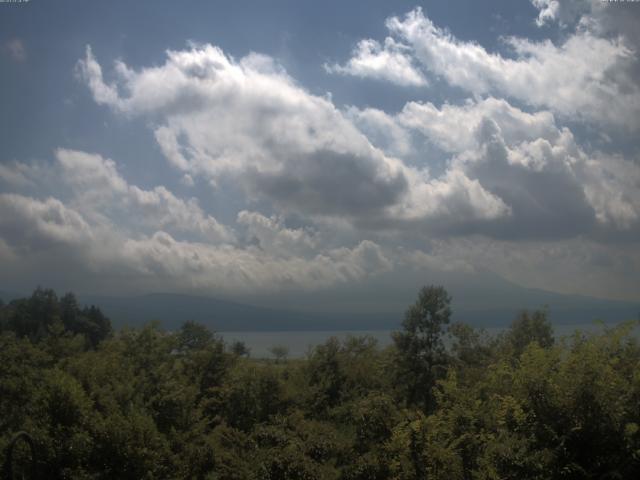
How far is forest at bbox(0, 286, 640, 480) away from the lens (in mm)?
12906

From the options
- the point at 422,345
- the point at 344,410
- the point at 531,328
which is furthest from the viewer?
the point at 531,328

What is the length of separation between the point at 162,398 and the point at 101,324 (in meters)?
96.6

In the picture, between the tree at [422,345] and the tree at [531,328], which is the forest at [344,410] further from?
the tree at [531,328]

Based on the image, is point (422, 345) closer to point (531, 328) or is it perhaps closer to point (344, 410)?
point (344, 410)

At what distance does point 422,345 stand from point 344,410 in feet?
45.8

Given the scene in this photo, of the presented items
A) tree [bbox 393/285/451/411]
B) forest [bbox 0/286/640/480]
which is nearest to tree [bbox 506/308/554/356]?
forest [bbox 0/286/640/480]

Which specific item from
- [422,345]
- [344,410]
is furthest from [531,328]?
[344,410]

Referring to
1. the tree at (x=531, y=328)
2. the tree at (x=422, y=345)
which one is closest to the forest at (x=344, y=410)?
the tree at (x=422, y=345)

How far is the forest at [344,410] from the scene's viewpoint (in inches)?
508

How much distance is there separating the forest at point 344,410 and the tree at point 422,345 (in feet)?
0.30

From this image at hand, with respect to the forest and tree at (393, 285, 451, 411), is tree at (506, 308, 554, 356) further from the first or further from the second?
tree at (393, 285, 451, 411)

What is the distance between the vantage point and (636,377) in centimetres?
1284

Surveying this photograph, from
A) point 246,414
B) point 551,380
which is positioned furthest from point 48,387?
point 551,380

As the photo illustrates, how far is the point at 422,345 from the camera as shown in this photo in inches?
1702
